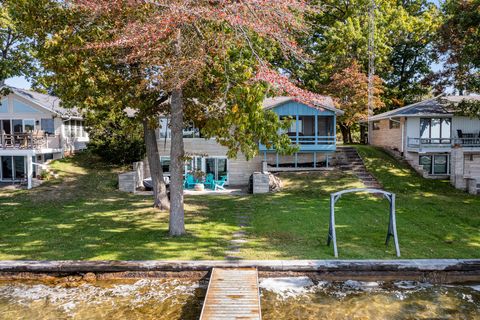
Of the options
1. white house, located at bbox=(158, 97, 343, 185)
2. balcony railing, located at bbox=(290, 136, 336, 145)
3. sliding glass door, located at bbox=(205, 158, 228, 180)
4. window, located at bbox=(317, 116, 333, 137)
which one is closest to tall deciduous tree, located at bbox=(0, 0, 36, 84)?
white house, located at bbox=(158, 97, 343, 185)

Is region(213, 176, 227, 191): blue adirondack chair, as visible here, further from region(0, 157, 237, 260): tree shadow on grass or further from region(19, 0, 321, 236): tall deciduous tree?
region(19, 0, 321, 236): tall deciduous tree

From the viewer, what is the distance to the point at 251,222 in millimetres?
14297

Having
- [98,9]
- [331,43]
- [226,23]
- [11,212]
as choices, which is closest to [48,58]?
[98,9]

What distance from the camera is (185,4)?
9.65 meters

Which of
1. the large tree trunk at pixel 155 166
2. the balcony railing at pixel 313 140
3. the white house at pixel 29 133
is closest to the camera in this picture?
the large tree trunk at pixel 155 166

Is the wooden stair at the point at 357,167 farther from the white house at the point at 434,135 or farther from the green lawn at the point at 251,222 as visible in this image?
the white house at the point at 434,135

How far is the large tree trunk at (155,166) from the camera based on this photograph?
15695 mm

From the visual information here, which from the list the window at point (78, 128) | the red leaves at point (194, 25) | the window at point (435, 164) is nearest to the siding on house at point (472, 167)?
the window at point (435, 164)

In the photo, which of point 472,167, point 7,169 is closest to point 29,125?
point 7,169

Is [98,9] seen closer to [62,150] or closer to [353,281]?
[353,281]

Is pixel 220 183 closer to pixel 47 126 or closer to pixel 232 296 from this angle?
pixel 47 126

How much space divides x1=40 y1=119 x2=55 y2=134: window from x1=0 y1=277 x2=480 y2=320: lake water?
62.5 ft

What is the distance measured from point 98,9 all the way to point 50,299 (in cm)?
792

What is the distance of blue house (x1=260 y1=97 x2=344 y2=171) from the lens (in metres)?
23.0
